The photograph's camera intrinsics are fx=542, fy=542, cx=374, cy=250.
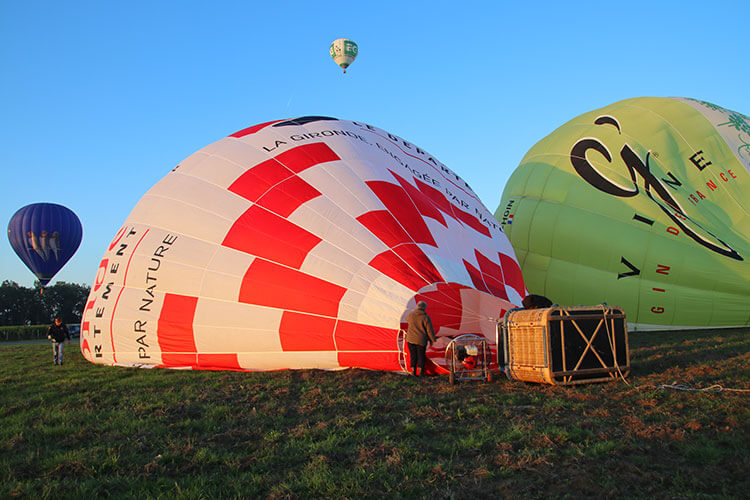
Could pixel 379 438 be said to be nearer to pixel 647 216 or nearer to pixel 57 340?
pixel 57 340

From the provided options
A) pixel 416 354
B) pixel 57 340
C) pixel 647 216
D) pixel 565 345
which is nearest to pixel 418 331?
pixel 416 354

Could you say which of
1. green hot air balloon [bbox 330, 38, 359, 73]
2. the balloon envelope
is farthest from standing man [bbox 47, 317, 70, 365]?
green hot air balloon [bbox 330, 38, 359, 73]

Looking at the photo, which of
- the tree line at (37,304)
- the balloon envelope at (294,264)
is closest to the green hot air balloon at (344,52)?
the balloon envelope at (294,264)

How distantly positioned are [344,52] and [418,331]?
57.2ft

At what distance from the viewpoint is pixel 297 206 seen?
5883mm

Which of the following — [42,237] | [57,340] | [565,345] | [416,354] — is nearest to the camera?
[565,345]

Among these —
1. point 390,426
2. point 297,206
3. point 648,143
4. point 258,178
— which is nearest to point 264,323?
point 297,206

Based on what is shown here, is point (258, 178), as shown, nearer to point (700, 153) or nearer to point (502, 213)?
point (502, 213)

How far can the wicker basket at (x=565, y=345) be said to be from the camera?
499 cm

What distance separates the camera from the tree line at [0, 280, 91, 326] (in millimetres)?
53844

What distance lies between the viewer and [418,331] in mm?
5281

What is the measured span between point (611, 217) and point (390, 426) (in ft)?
25.4

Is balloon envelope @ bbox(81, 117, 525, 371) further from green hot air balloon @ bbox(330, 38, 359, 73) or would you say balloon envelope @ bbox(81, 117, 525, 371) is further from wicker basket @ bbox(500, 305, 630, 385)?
Result: green hot air balloon @ bbox(330, 38, 359, 73)

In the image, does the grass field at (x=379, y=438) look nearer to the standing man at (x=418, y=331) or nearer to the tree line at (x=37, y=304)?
the standing man at (x=418, y=331)
